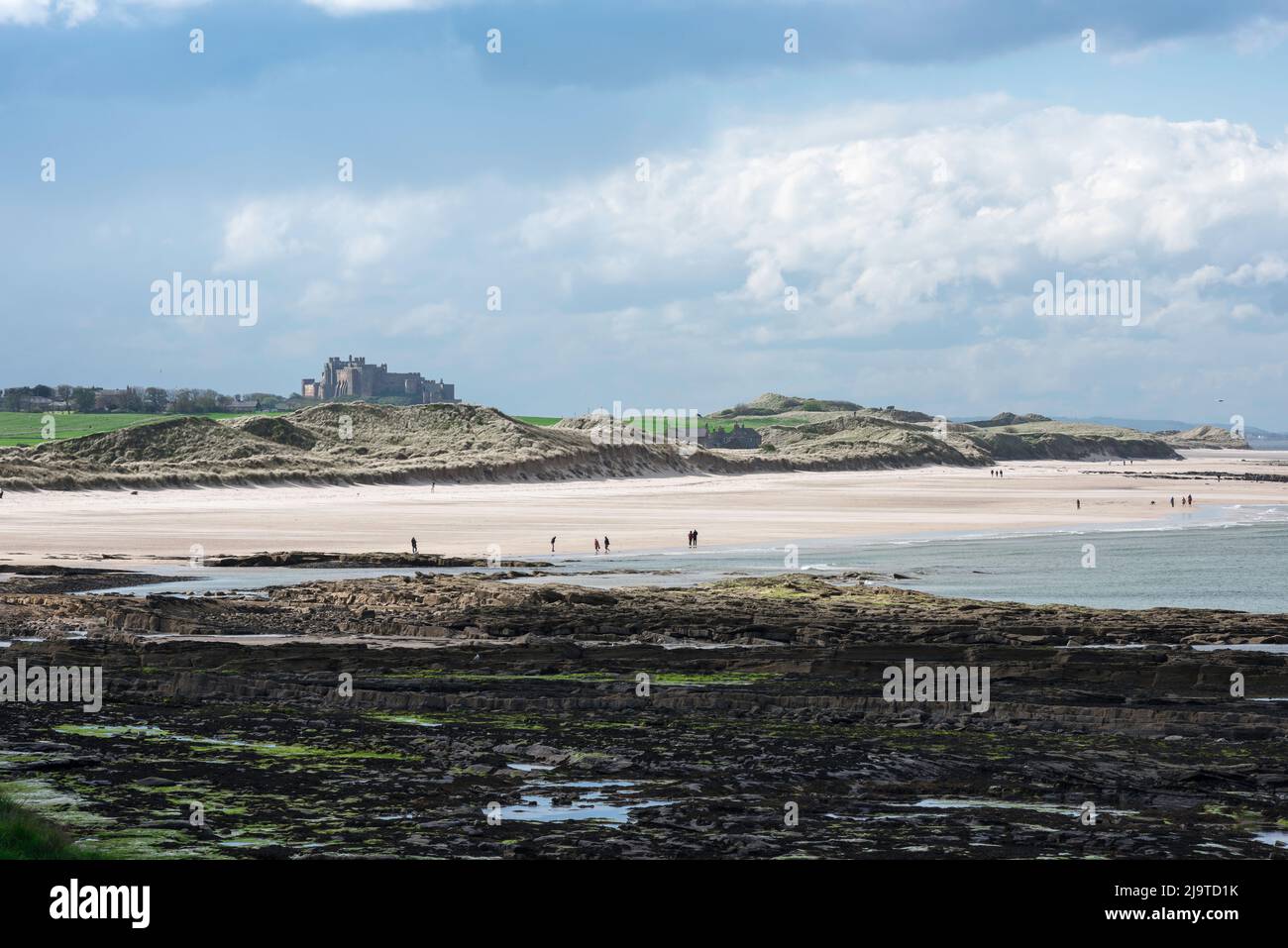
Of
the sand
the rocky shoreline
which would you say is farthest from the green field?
the rocky shoreline

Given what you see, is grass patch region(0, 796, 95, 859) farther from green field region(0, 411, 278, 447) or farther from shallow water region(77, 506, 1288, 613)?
green field region(0, 411, 278, 447)

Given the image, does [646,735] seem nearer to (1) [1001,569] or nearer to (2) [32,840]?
(2) [32,840]

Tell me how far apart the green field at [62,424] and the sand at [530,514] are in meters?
51.0

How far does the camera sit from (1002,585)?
1727 inches

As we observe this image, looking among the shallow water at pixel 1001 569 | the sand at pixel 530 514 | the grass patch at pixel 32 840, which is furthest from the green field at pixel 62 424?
the grass patch at pixel 32 840

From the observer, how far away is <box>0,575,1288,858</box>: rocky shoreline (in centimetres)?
1411

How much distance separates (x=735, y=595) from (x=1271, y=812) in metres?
24.2

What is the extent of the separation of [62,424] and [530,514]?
3964 inches

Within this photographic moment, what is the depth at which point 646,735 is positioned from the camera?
19.4 meters

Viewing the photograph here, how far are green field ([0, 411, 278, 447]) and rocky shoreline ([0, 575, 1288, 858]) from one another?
11281 centimetres
